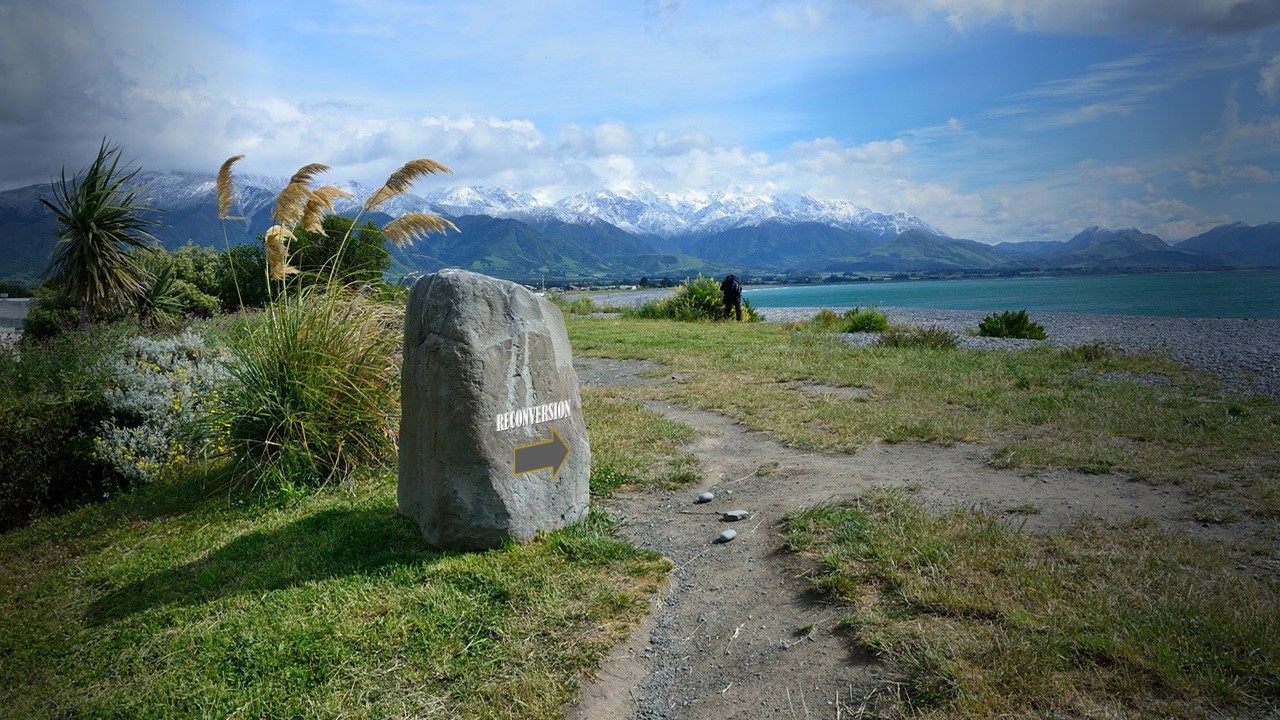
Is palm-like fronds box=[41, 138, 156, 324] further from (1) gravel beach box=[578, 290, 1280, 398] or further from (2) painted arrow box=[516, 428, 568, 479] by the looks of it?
(1) gravel beach box=[578, 290, 1280, 398]

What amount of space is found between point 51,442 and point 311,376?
3.12 m

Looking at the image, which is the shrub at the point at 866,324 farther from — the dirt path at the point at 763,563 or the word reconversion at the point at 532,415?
the word reconversion at the point at 532,415

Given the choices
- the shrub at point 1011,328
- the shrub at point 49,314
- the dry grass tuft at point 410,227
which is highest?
the dry grass tuft at point 410,227

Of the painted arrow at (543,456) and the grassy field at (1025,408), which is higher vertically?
the painted arrow at (543,456)

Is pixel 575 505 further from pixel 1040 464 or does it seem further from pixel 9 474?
pixel 9 474

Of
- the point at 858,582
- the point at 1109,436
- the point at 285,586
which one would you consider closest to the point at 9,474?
the point at 285,586

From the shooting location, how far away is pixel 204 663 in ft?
13.6

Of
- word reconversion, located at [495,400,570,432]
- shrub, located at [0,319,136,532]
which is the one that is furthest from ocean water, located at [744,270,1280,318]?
shrub, located at [0,319,136,532]

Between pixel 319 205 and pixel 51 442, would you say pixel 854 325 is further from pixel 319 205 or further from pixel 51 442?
pixel 51 442

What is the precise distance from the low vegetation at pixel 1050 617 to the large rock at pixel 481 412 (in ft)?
6.60

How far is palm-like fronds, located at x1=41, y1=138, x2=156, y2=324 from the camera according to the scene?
1337cm

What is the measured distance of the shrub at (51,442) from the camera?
283 inches

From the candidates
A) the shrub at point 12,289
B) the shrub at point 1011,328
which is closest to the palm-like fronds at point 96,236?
the shrub at point 1011,328

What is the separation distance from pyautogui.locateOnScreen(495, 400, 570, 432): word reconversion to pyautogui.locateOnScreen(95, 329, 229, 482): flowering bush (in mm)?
4279
